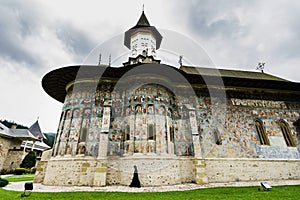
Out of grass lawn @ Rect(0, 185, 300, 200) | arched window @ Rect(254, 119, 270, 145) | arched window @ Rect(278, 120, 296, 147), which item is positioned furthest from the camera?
arched window @ Rect(278, 120, 296, 147)

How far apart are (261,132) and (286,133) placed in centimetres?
208

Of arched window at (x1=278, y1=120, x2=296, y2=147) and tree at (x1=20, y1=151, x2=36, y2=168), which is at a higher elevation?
arched window at (x1=278, y1=120, x2=296, y2=147)

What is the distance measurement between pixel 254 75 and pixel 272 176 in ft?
31.0

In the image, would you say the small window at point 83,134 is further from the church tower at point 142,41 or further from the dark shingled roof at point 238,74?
the dark shingled roof at point 238,74

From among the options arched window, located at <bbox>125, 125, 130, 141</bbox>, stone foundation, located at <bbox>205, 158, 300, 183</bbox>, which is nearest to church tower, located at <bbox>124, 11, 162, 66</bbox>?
arched window, located at <bbox>125, 125, 130, 141</bbox>

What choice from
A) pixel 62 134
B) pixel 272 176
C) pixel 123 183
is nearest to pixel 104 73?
pixel 62 134

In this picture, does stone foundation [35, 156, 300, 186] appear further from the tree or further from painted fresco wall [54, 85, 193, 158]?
the tree

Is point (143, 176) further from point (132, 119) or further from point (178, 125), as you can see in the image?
point (178, 125)

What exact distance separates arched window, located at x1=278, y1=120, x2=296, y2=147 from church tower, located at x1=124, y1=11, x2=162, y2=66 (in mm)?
11304

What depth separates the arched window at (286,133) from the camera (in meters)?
12.2

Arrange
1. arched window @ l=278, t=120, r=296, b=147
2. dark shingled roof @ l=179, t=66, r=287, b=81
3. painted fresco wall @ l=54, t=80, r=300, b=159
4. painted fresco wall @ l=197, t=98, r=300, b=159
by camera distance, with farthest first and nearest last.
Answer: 1. dark shingled roof @ l=179, t=66, r=287, b=81
2. arched window @ l=278, t=120, r=296, b=147
3. painted fresco wall @ l=197, t=98, r=300, b=159
4. painted fresco wall @ l=54, t=80, r=300, b=159

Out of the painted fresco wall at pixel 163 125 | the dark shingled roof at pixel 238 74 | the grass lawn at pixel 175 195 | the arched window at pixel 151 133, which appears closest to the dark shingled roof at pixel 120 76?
the dark shingled roof at pixel 238 74

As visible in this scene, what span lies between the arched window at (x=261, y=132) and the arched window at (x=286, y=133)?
1.64 metres

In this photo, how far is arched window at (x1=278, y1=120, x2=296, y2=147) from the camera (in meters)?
12.2
